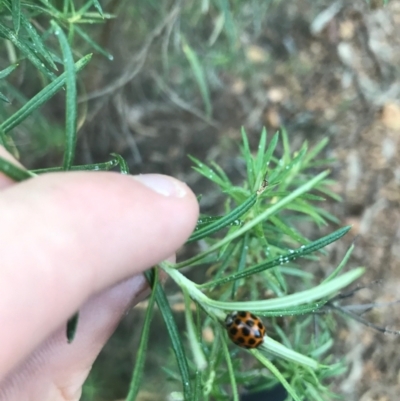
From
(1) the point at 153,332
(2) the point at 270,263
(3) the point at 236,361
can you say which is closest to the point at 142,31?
(1) the point at 153,332

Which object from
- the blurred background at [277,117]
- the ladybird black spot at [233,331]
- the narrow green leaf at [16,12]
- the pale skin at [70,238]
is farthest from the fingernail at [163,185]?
the blurred background at [277,117]

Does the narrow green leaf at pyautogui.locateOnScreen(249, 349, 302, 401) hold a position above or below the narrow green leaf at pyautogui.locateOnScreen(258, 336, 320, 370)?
below

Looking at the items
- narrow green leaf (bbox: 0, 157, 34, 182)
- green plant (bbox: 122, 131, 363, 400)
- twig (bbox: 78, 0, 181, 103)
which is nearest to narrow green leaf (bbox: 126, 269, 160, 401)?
green plant (bbox: 122, 131, 363, 400)

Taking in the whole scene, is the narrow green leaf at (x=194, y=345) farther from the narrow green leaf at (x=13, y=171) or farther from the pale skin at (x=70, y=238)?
the narrow green leaf at (x=13, y=171)

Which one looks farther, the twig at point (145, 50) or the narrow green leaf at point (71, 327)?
the twig at point (145, 50)

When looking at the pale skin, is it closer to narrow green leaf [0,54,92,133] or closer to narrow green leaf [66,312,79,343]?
narrow green leaf [66,312,79,343]

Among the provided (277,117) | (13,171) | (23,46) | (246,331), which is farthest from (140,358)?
(277,117)

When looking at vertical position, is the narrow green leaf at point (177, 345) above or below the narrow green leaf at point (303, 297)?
below
